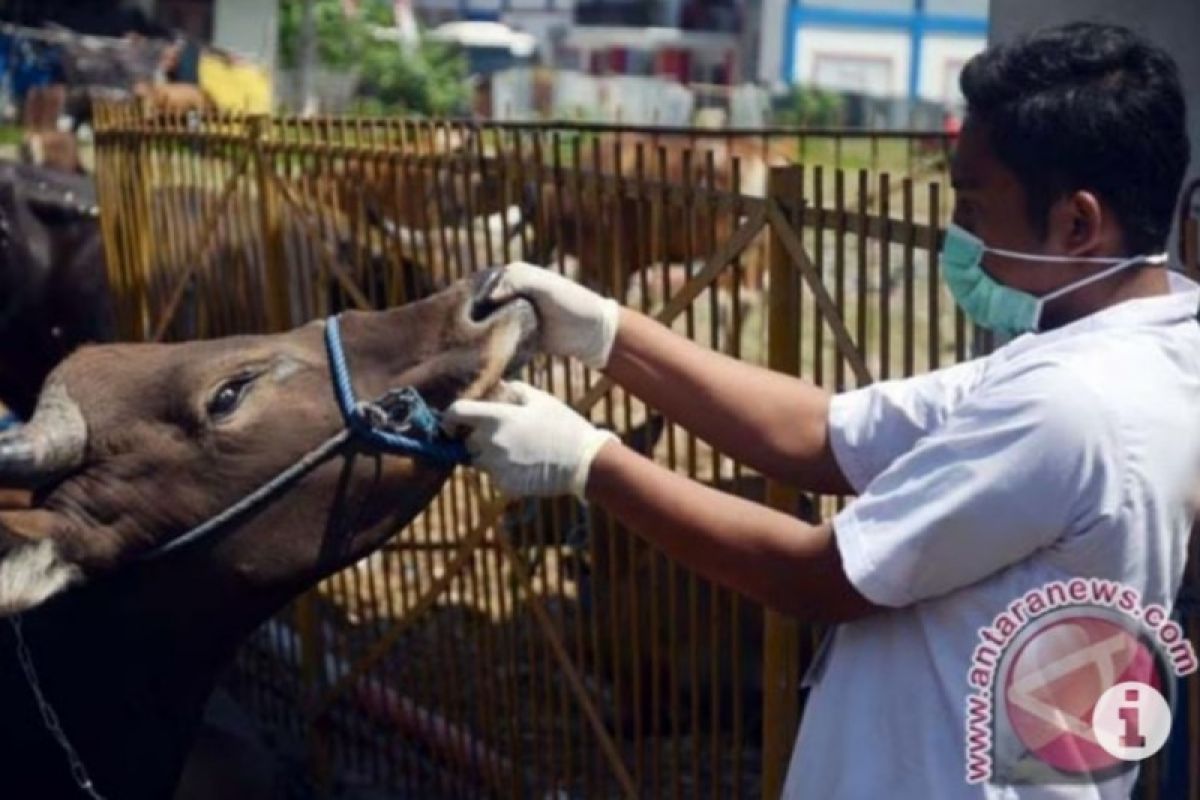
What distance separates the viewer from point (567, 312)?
13.1ft

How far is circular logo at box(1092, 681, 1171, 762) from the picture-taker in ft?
10.4

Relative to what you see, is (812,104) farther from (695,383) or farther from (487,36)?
(695,383)

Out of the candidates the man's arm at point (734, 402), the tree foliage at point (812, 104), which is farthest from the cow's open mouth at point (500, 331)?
the tree foliage at point (812, 104)

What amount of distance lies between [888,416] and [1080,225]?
1.77ft

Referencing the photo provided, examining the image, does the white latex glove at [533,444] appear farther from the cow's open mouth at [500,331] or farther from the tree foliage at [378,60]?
the tree foliage at [378,60]

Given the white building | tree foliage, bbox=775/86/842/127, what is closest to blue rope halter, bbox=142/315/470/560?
tree foliage, bbox=775/86/842/127

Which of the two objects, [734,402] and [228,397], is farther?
[228,397]

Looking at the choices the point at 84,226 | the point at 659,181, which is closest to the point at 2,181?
the point at 84,226

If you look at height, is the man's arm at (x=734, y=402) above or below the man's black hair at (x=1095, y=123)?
below

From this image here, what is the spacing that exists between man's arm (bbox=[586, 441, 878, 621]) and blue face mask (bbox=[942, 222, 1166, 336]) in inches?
16.4

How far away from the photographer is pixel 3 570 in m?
3.92

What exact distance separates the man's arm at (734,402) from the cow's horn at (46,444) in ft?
3.37

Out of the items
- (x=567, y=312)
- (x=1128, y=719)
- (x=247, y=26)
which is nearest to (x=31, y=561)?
(x=567, y=312)

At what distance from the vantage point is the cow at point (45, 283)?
10.6 meters
